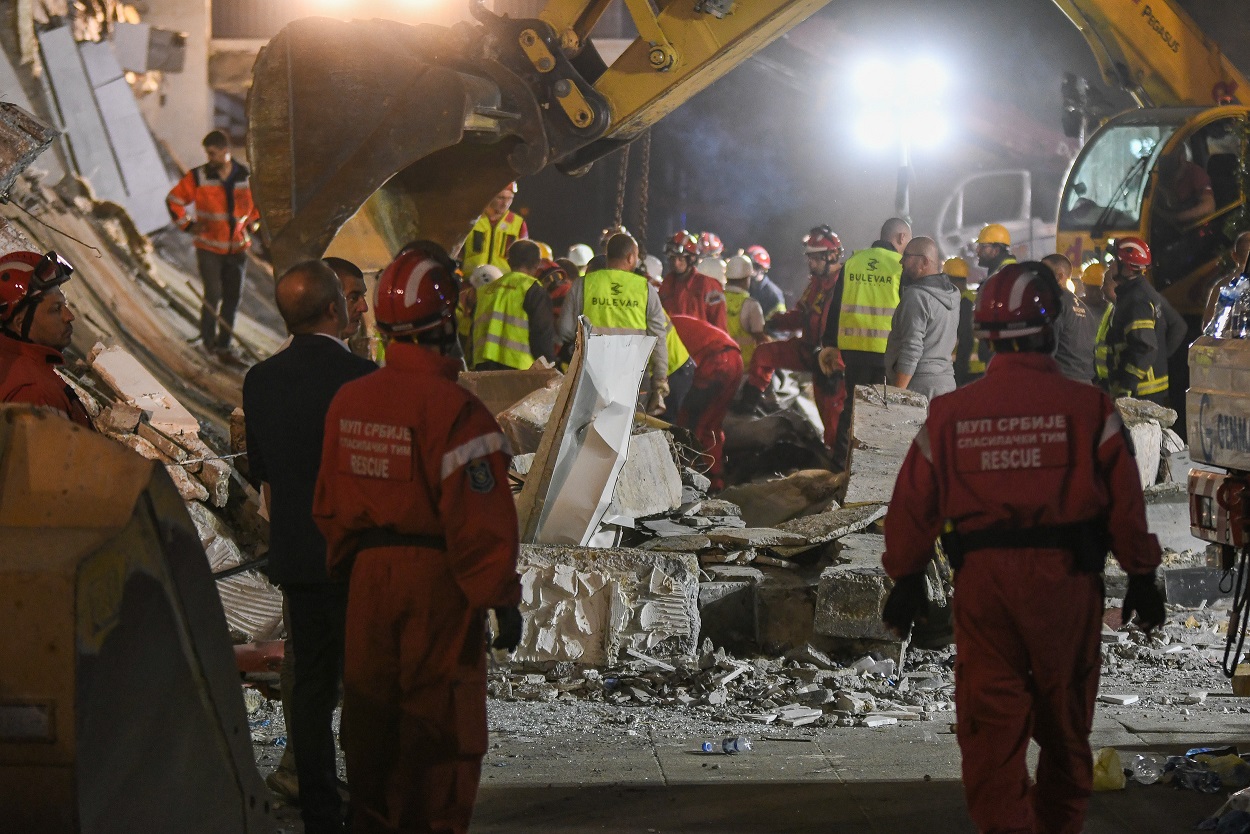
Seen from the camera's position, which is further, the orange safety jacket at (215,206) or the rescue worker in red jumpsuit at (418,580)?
the orange safety jacket at (215,206)

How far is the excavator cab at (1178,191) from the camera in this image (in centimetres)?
1242

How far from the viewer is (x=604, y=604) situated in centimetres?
647

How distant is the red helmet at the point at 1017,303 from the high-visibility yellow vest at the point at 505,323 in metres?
6.26

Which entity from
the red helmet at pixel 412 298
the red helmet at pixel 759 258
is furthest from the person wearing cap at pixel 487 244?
the red helmet at pixel 412 298

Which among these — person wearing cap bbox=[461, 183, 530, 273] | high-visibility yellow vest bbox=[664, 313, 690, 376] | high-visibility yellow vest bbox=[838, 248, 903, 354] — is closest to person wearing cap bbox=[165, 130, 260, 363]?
person wearing cap bbox=[461, 183, 530, 273]

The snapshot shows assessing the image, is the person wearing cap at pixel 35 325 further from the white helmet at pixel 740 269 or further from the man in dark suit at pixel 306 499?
the white helmet at pixel 740 269

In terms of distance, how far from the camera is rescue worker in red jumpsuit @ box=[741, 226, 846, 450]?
10938mm

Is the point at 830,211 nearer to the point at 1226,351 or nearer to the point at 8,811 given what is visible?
the point at 1226,351

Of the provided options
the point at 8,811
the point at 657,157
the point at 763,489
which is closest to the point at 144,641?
the point at 8,811

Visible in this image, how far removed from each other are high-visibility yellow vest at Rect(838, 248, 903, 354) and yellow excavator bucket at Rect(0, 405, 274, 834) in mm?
7625

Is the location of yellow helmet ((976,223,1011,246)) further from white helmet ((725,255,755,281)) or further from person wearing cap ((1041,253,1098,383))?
white helmet ((725,255,755,281))

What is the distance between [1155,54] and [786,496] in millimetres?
6661

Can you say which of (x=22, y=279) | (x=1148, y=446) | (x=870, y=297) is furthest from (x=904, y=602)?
(x=870, y=297)

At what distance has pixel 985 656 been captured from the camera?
12.0 ft
